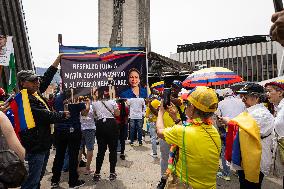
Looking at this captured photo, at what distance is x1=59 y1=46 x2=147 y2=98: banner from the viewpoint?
5.12m

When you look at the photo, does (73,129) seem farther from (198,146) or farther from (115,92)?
(198,146)

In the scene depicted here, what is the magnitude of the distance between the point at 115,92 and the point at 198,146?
2.85 m

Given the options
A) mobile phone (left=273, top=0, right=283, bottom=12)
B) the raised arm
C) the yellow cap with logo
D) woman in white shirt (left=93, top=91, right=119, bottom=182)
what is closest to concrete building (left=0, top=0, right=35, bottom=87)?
woman in white shirt (left=93, top=91, right=119, bottom=182)

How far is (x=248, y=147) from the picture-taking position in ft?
12.4

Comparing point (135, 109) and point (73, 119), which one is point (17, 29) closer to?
point (135, 109)

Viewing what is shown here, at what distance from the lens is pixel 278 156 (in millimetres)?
3508

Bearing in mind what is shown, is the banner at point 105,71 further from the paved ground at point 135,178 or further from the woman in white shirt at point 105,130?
the paved ground at point 135,178

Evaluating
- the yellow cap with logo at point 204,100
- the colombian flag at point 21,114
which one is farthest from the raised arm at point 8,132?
the yellow cap with logo at point 204,100

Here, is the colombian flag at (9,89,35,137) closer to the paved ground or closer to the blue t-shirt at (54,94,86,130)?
the blue t-shirt at (54,94,86,130)

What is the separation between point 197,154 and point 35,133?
107 inches

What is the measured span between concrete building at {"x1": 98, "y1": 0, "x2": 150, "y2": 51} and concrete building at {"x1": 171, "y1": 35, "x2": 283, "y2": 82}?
1014cm

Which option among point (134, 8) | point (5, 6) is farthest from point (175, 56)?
point (5, 6)

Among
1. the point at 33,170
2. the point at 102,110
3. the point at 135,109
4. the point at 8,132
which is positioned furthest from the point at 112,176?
the point at 135,109

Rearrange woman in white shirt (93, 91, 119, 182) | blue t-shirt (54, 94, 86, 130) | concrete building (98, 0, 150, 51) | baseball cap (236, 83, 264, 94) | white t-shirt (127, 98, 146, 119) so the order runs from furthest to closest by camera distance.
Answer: concrete building (98, 0, 150, 51)
white t-shirt (127, 98, 146, 119)
woman in white shirt (93, 91, 119, 182)
blue t-shirt (54, 94, 86, 130)
baseball cap (236, 83, 264, 94)
